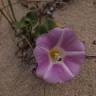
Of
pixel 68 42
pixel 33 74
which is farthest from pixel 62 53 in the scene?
pixel 33 74

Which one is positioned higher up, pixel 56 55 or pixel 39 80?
pixel 56 55

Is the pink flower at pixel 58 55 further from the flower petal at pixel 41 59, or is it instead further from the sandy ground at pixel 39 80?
the sandy ground at pixel 39 80

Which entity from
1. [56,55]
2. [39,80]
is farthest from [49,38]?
[39,80]

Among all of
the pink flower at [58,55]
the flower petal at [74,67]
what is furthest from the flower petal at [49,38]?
the flower petal at [74,67]

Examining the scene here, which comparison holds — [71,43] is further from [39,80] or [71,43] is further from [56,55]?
[39,80]

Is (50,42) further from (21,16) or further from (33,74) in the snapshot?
(21,16)

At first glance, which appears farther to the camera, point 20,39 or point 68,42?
point 20,39

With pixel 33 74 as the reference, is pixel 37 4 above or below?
above
